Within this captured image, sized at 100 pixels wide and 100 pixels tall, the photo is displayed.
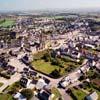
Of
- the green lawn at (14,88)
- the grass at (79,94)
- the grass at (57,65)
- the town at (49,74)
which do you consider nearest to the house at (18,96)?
the town at (49,74)

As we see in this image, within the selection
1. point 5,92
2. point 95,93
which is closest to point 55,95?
point 95,93

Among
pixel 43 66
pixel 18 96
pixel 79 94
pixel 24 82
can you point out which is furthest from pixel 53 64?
pixel 18 96

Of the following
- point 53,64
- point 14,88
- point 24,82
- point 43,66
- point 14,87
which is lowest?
point 43,66

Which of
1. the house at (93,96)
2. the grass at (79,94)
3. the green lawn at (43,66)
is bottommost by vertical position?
the green lawn at (43,66)

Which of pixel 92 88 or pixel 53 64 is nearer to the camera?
pixel 92 88

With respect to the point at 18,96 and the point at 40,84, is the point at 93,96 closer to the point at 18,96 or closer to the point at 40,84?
the point at 40,84

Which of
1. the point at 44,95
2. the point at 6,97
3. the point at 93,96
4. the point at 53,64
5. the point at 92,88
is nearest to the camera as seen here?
the point at 93,96

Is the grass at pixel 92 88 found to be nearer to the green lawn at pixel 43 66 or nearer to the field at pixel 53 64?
the field at pixel 53 64

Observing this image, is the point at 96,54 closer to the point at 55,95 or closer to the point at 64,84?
the point at 64,84

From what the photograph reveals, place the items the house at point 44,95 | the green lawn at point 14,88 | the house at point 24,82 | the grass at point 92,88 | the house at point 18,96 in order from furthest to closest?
1. the house at point 24,82
2. the green lawn at point 14,88
3. the grass at point 92,88
4. the house at point 44,95
5. the house at point 18,96
